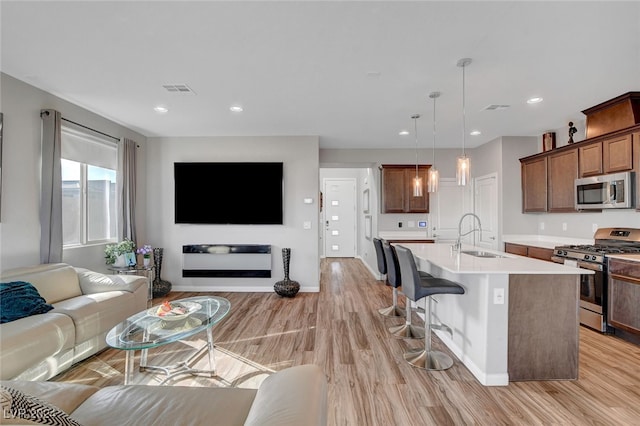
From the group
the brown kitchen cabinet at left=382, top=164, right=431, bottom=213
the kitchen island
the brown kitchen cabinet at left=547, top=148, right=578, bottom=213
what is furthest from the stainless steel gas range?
the brown kitchen cabinet at left=382, top=164, right=431, bottom=213

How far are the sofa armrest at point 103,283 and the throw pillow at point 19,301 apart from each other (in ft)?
1.84

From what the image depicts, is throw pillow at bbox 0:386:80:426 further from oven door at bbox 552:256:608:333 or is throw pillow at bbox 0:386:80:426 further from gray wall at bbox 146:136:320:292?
oven door at bbox 552:256:608:333

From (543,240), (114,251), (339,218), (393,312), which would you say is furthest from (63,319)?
(339,218)

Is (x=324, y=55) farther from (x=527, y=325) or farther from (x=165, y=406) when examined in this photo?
(x=527, y=325)

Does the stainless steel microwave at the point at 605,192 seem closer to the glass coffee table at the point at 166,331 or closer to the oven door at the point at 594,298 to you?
the oven door at the point at 594,298

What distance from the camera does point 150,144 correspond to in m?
5.25

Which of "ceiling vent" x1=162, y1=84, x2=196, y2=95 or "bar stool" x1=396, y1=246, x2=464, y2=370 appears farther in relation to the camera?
"ceiling vent" x1=162, y1=84, x2=196, y2=95

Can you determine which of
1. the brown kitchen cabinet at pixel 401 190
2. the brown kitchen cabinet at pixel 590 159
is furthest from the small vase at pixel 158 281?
the brown kitchen cabinet at pixel 590 159

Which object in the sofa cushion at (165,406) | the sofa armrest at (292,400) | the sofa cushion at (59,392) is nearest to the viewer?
the sofa armrest at (292,400)

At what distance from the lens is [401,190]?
591 centimetres

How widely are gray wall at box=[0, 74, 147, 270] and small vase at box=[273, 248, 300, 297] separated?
2952 mm

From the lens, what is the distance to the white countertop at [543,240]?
436 cm

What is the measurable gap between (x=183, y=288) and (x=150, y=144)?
2.60 m

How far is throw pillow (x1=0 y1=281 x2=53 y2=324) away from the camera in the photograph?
2354mm
